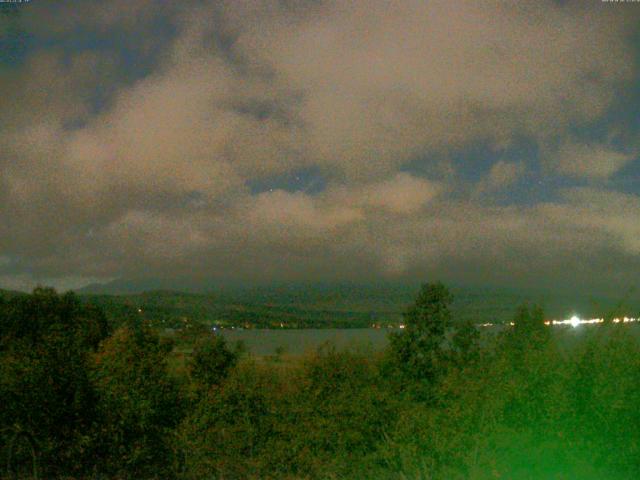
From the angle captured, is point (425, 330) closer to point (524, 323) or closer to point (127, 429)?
point (524, 323)

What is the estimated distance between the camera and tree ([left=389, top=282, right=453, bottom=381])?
88.5 feet

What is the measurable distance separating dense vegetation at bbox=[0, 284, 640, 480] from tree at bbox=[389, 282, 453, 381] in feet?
17.3

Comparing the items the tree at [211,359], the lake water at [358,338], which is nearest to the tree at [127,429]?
the lake water at [358,338]

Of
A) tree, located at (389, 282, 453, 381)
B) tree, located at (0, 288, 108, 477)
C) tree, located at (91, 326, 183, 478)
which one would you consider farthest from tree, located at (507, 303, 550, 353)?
tree, located at (0, 288, 108, 477)

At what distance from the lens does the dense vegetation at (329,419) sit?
322 inches

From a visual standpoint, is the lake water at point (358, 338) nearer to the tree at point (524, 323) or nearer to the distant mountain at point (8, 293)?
the tree at point (524, 323)

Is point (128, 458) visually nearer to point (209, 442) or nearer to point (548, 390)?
point (209, 442)

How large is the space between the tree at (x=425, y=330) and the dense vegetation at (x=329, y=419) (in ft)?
17.3

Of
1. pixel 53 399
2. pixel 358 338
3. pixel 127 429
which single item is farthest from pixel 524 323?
pixel 53 399

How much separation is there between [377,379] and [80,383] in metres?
13.6

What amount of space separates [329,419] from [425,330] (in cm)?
1212

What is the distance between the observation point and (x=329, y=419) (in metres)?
16.5

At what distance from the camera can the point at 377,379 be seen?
2356cm

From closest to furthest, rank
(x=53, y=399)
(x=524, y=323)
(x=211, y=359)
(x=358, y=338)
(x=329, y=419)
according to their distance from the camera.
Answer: (x=53, y=399), (x=329, y=419), (x=524, y=323), (x=358, y=338), (x=211, y=359)
